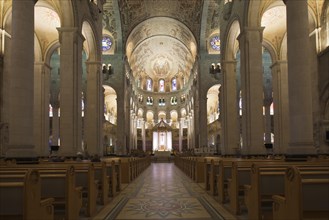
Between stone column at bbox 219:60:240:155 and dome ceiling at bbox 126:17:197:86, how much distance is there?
1492 cm

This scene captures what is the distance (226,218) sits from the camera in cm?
581

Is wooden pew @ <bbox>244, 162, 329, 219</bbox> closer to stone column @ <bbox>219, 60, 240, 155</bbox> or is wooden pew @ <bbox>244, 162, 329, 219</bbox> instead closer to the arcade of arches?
the arcade of arches

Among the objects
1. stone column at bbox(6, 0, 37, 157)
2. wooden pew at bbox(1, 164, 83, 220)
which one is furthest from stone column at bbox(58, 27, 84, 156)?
wooden pew at bbox(1, 164, 83, 220)

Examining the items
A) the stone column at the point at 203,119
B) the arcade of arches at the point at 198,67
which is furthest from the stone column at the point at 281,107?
the stone column at the point at 203,119

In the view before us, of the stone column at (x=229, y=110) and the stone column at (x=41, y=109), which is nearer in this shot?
the stone column at (x=229, y=110)

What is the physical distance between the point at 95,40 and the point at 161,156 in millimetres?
24039

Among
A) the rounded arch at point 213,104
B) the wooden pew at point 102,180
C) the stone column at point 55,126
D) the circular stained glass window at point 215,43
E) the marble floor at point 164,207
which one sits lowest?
the marble floor at point 164,207

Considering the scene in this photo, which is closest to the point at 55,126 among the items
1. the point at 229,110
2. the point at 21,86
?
the point at 229,110

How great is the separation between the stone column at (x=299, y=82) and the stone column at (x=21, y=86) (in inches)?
298

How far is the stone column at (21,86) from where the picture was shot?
31.5ft

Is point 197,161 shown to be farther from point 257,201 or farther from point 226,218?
point 257,201

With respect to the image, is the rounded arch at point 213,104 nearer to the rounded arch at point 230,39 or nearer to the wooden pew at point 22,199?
the rounded arch at point 230,39

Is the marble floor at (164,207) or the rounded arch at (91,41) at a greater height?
the rounded arch at (91,41)

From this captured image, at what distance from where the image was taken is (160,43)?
4400cm
